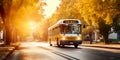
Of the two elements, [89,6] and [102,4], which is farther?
[89,6]

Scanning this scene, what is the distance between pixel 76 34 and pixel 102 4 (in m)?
5.78

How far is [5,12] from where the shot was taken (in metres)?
52.2

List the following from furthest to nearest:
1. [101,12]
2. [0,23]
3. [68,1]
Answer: [68,1], [0,23], [101,12]

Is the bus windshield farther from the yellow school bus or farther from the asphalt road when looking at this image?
the asphalt road

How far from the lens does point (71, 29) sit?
45844 millimetres

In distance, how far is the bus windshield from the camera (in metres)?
45.7

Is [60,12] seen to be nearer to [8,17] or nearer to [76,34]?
[8,17]

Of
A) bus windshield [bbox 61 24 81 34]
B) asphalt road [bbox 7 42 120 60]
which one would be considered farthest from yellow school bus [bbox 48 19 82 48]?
asphalt road [bbox 7 42 120 60]

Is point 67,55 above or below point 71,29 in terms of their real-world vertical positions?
below

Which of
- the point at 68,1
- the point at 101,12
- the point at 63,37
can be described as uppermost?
the point at 68,1

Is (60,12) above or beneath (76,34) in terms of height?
above

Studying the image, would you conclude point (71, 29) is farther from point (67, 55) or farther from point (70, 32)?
point (67, 55)

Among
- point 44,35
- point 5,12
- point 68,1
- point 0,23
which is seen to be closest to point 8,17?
point 5,12

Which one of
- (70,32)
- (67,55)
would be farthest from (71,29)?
(67,55)
